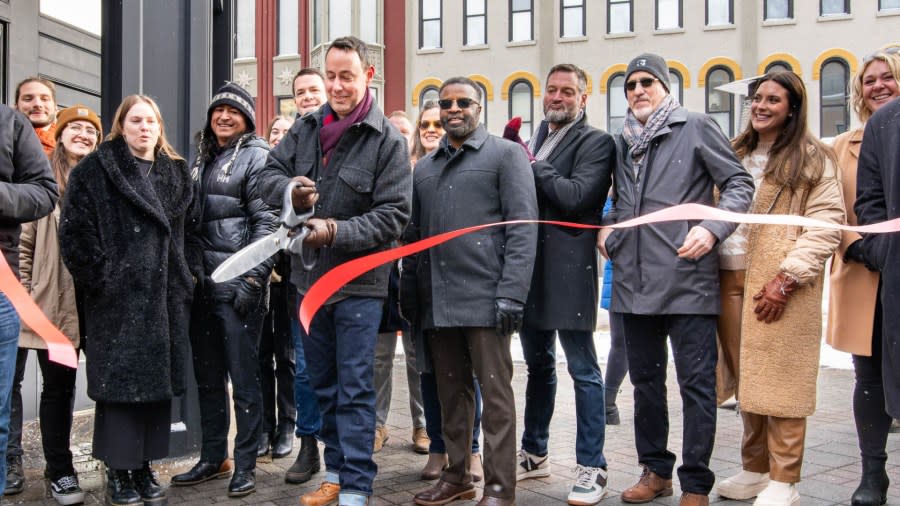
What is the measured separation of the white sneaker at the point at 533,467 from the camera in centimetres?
492

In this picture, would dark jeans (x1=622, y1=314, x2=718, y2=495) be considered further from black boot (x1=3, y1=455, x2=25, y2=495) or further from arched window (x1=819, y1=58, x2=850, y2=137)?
arched window (x1=819, y1=58, x2=850, y2=137)

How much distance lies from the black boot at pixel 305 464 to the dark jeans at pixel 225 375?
10.1 inches

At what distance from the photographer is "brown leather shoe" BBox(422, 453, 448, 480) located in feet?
16.1

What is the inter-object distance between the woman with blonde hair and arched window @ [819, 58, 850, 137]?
71.7 ft

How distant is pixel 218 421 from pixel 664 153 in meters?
2.76

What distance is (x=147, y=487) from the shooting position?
4.38m

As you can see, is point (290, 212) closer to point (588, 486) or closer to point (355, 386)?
point (355, 386)

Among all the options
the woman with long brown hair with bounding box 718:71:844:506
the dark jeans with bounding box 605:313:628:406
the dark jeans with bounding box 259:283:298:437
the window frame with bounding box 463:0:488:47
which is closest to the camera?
the woman with long brown hair with bounding box 718:71:844:506

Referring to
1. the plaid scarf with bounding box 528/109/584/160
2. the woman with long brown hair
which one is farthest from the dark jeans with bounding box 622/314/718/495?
the plaid scarf with bounding box 528/109/584/160

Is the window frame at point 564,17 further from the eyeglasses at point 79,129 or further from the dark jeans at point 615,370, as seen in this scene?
the eyeglasses at point 79,129

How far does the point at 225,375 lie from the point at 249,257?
165 centimetres

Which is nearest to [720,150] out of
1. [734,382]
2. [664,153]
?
[664,153]

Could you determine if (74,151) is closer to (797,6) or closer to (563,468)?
(563,468)

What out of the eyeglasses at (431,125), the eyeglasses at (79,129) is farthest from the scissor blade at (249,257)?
the eyeglasses at (431,125)
